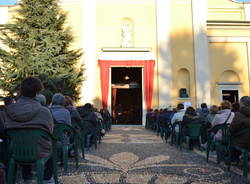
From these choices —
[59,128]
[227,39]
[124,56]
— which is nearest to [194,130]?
[59,128]

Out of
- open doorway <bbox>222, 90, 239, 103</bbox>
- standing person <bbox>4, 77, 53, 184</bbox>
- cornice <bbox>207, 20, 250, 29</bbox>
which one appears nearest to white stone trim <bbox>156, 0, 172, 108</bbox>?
cornice <bbox>207, 20, 250, 29</bbox>

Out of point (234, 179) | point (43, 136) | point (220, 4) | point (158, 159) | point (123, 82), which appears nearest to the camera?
point (43, 136)

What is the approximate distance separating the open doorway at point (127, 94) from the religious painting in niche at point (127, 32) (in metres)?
3.34

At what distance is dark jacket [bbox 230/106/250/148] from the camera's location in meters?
3.75

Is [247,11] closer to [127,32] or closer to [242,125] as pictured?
[127,32]

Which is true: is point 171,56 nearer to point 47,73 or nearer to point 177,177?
point 47,73

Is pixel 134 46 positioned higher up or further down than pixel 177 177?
higher up

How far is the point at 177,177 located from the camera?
3.98 meters

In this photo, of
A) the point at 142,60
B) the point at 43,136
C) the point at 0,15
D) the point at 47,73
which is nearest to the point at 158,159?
the point at 43,136

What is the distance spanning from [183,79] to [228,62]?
323 centimetres

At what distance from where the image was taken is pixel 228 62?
17.0 metres

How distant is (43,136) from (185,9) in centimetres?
1633

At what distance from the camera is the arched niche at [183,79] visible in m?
16.9

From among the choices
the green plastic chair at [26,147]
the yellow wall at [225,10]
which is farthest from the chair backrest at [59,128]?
the yellow wall at [225,10]
